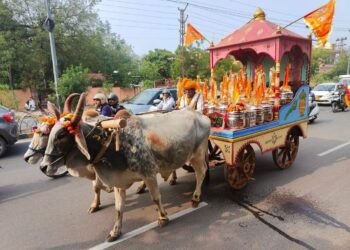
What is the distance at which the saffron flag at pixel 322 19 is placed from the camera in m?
4.83

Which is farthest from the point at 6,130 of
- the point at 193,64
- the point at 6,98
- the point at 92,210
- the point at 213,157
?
the point at 193,64

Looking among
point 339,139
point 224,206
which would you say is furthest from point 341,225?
point 339,139

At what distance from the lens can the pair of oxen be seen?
2.76 meters

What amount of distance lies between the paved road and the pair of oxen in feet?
1.09

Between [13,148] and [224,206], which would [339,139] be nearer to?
[224,206]

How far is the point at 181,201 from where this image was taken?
4258mm

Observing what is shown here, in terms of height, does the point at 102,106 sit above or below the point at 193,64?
below

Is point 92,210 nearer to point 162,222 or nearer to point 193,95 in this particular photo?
point 162,222

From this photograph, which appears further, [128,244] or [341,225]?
[341,225]

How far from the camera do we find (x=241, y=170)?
4574 millimetres

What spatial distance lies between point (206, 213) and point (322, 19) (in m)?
4.01

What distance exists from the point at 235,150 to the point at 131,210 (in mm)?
1822

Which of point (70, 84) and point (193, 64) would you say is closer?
point (70, 84)

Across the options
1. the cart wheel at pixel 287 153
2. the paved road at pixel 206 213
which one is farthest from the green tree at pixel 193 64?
the paved road at pixel 206 213
